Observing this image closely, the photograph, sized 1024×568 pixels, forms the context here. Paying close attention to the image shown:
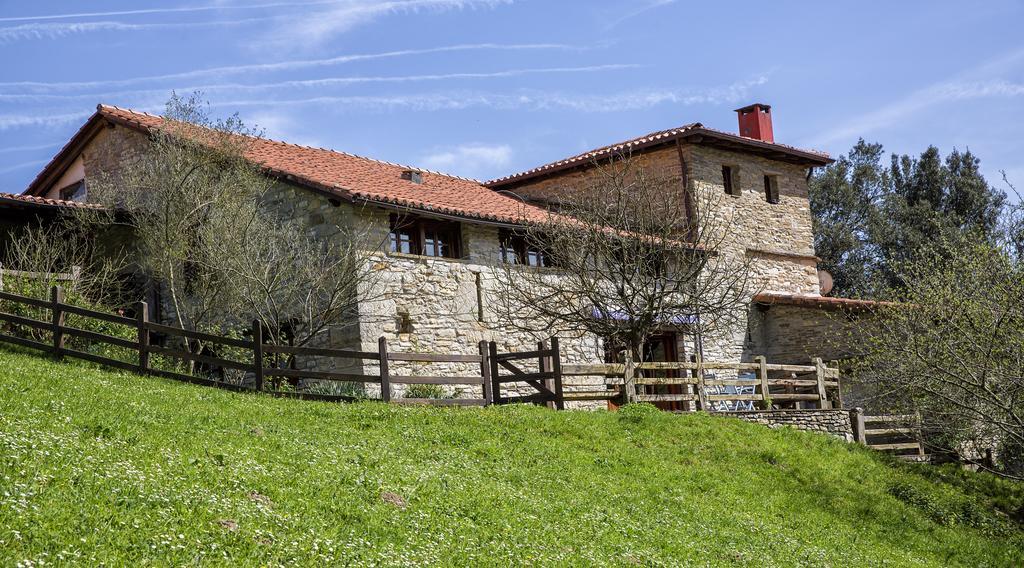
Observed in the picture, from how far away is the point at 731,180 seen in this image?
29.1m

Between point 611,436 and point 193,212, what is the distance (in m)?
9.85

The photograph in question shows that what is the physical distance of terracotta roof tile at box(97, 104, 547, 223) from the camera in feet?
67.1

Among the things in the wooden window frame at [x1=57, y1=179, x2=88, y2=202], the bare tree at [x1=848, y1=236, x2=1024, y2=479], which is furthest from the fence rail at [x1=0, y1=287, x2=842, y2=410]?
the wooden window frame at [x1=57, y1=179, x2=88, y2=202]

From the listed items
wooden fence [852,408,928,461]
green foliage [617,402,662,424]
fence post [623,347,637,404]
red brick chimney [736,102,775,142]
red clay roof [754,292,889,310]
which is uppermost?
red brick chimney [736,102,775,142]

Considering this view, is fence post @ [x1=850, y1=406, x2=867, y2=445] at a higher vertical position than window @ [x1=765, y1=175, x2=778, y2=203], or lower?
lower

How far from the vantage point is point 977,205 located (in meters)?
44.7

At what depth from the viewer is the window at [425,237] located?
68.1ft

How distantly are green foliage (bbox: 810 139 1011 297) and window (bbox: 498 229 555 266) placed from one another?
75.6 feet

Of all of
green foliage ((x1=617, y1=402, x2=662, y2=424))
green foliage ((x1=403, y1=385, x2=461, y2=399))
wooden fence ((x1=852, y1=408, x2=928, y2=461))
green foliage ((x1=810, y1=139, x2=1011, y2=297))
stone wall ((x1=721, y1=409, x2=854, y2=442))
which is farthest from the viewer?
green foliage ((x1=810, y1=139, x2=1011, y2=297))

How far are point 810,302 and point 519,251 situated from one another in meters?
8.76

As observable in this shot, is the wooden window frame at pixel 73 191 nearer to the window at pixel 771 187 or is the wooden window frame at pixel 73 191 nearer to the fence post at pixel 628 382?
the fence post at pixel 628 382

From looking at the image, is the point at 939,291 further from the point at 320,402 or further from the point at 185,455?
the point at 185,455

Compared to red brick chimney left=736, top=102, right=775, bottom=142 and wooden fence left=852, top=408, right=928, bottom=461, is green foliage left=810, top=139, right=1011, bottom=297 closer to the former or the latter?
red brick chimney left=736, top=102, right=775, bottom=142

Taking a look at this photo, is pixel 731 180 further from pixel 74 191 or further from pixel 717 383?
pixel 74 191
